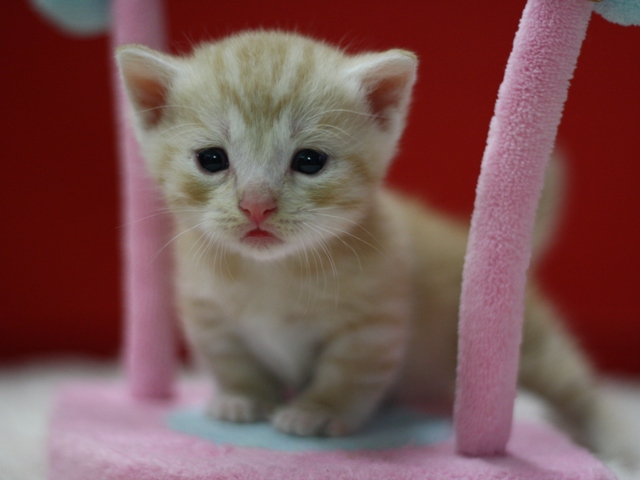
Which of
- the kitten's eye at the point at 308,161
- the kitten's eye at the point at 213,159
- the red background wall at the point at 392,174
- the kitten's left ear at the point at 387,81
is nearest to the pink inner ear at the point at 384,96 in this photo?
the kitten's left ear at the point at 387,81

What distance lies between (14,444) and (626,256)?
1793mm

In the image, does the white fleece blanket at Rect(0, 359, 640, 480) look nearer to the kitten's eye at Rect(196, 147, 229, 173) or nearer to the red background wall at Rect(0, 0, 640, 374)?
the red background wall at Rect(0, 0, 640, 374)

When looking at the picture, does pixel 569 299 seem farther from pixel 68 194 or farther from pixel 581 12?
pixel 68 194

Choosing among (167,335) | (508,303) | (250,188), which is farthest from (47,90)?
(508,303)

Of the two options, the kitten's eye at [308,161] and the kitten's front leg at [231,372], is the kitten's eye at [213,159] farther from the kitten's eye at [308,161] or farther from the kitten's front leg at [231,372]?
the kitten's front leg at [231,372]

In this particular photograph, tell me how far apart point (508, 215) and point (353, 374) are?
1.26 ft

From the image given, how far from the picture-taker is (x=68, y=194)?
2.16 metres

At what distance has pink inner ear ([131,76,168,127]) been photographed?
115 cm

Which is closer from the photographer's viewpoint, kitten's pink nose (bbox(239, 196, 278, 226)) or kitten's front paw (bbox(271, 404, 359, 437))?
kitten's pink nose (bbox(239, 196, 278, 226))

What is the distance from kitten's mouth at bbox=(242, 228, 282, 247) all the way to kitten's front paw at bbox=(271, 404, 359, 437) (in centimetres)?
31

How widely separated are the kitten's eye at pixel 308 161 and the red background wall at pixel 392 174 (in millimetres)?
821

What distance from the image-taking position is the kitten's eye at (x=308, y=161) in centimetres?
105

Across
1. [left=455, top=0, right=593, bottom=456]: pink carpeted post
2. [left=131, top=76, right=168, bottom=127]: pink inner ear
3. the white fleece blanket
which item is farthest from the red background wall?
[left=455, top=0, right=593, bottom=456]: pink carpeted post

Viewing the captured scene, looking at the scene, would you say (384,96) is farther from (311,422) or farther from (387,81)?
(311,422)
